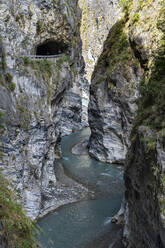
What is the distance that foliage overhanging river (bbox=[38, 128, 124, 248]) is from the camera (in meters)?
14.1

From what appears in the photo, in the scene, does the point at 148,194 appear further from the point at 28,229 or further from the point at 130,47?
the point at 130,47

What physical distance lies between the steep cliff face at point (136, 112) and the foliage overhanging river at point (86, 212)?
3398mm

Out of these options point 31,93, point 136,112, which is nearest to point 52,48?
point 31,93

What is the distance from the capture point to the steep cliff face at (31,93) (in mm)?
15153

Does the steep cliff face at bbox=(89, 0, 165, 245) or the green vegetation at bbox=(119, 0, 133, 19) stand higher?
the green vegetation at bbox=(119, 0, 133, 19)

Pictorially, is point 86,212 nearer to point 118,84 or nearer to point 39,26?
point 118,84

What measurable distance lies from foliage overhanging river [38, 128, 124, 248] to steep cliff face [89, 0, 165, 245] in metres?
3.40

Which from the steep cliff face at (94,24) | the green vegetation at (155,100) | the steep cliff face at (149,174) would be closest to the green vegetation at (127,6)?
the green vegetation at (155,100)

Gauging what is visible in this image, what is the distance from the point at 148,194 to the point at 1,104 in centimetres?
981

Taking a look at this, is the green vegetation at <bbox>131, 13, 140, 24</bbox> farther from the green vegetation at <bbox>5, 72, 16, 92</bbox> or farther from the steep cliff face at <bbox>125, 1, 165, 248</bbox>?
the green vegetation at <bbox>5, 72, 16, 92</bbox>

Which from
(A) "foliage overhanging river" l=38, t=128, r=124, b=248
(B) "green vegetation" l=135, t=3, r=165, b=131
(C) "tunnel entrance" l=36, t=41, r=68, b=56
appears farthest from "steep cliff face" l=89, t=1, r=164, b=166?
(B) "green vegetation" l=135, t=3, r=165, b=131

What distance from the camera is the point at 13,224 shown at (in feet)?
17.9

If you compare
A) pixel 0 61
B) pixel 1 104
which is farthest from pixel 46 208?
pixel 0 61

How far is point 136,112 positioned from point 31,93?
800cm
